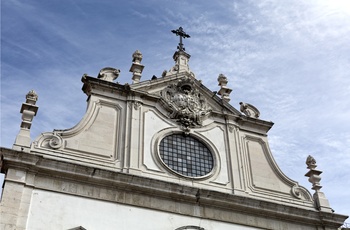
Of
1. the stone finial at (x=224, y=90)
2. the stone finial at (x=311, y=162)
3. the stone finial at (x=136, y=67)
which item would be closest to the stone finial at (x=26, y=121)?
the stone finial at (x=136, y=67)

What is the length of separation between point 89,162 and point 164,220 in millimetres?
2727

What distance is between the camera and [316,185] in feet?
60.7

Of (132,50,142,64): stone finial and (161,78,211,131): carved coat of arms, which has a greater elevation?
(132,50,142,64): stone finial

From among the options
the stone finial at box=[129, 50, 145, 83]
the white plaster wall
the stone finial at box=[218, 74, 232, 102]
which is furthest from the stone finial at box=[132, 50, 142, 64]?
the white plaster wall

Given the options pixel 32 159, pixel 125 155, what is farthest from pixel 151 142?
pixel 32 159

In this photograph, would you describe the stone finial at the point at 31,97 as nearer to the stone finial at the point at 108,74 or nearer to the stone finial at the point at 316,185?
the stone finial at the point at 108,74

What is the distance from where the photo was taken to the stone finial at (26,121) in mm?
15047

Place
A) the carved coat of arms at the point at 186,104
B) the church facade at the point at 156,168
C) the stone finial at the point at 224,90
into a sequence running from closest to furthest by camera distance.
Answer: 1. the church facade at the point at 156,168
2. the carved coat of arms at the point at 186,104
3. the stone finial at the point at 224,90

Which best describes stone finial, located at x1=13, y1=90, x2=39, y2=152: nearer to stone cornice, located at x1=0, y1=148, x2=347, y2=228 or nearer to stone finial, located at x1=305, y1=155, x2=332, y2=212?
stone cornice, located at x1=0, y1=148, x2=347, y2=228

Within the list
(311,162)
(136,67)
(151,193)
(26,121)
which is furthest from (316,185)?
(26,121)

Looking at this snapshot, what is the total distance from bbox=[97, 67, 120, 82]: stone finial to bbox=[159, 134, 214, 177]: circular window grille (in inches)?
108

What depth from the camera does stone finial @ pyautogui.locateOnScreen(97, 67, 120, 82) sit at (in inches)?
715

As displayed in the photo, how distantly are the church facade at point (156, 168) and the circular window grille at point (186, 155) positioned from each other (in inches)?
1.4

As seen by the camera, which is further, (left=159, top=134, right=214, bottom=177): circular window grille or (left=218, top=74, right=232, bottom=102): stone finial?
(left=218, top=74, right=232, bottom=102): stone finial
